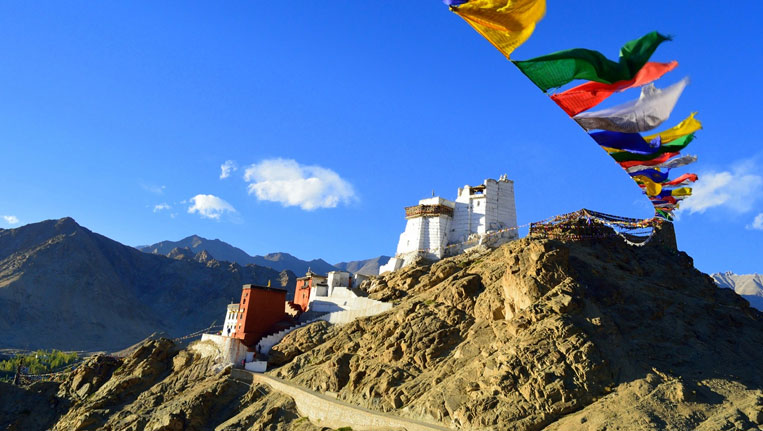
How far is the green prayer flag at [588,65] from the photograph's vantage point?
1548 cm

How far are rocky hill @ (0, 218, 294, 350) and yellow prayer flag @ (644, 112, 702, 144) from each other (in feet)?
331

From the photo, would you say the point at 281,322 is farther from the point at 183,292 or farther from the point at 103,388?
the point at 183,292

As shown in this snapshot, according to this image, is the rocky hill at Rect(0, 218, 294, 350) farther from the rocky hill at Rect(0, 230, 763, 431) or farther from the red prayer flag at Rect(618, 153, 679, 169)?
the red prayer flag at Rect(618, 153, 679, 169)

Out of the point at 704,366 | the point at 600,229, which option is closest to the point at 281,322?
the point at 600,229

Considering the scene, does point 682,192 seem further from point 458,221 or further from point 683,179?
point 458,221

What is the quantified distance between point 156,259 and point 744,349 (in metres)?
142

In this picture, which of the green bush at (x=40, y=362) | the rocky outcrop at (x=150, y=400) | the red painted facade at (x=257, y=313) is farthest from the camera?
the green bush at (x=40, y=362)

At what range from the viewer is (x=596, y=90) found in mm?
16516

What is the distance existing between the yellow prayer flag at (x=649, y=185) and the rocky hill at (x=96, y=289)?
98252 millimetres

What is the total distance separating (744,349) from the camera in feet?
106

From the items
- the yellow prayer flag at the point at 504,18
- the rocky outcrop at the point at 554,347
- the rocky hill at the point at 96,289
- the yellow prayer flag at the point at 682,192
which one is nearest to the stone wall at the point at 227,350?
the rocky outcrop at the point at 554,347

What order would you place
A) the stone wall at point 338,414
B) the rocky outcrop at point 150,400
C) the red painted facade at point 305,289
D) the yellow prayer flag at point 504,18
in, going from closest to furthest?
the yellow prayer flag at point 504,18 < the stone wall at point 338,414 < the rocky outcrop at point 150,400 < the red painted facade at point 305,289

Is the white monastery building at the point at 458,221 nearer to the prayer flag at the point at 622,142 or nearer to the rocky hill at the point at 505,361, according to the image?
the rocky hill at the point at 505,361

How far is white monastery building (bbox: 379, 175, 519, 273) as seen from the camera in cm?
5475
